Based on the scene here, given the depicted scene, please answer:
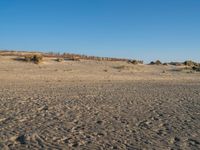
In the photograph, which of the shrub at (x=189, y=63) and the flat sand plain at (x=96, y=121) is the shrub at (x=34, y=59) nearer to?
the flat sand plain at (x=96, y=121)

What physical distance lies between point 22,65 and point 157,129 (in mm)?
23361

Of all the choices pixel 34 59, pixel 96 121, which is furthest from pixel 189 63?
pixel 96 121

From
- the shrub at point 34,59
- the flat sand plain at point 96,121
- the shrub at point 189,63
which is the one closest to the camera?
the flat sand plain at point 96,121

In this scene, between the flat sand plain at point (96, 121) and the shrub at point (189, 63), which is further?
the shrub at point (189, 63)

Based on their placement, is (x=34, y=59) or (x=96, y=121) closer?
(x=96, y=121)

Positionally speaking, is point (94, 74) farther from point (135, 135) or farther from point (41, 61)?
point (135, 135)

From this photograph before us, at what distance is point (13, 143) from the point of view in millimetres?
8648

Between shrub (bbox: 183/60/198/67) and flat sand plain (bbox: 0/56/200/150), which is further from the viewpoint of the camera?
shrub (bbox: 183/60/198/67)

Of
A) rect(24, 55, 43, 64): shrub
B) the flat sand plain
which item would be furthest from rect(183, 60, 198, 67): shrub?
the flat sand plain

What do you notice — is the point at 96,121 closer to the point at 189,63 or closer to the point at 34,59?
the point at 34,59

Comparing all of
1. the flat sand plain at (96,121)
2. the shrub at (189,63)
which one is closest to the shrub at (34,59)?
the flat sand plain at (96,121)

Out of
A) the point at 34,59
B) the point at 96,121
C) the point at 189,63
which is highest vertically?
the point at 34,59

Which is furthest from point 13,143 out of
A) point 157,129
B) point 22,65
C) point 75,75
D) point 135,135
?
point 22,65

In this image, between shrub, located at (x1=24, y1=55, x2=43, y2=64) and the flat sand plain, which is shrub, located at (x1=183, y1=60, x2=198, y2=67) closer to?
shrub, located at (x1=24, y1=55, x2=43, y2=64)
